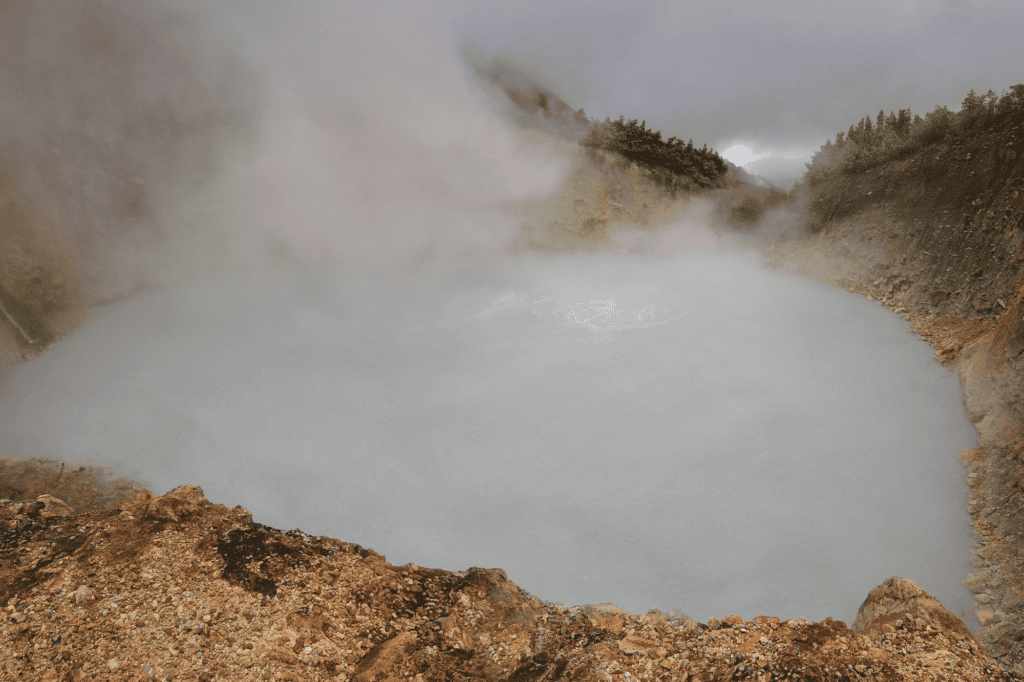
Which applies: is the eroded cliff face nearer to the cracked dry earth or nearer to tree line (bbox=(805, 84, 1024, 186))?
tree line (bbox=(805, 84, 1024, 186))

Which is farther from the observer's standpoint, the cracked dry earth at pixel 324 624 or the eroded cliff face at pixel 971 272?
the eroded cliff face at pixel 971 272

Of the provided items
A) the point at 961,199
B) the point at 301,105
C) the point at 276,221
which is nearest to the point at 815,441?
the point at 961,199

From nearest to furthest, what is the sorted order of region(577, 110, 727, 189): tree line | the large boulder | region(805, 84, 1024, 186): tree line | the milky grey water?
the large boulder, the milky grey water, region(805, 84, 1024, 186): tree line, region(577, 110, 727, 189): tree line

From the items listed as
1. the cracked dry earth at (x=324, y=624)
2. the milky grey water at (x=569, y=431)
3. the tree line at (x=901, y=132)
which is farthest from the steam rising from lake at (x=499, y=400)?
the tree line at (x=901, y=132)

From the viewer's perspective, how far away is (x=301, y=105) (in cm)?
1242

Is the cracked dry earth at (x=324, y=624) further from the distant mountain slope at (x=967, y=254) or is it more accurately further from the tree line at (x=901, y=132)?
the tree line at (x=901, y=132)

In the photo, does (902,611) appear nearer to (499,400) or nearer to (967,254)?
(499,400)

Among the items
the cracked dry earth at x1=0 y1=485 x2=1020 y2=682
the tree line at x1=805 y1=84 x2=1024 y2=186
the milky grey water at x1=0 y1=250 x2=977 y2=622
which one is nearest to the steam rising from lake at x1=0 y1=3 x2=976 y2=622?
the milky grey water at x1=0 y1=250 x2=977 y2=622

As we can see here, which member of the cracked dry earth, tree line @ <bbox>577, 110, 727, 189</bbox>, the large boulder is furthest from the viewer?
tree line @ <bbox>577, 110, 727, 189</bbox>

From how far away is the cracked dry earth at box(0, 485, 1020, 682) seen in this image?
275cm

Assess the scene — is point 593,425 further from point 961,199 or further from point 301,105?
point 301,105

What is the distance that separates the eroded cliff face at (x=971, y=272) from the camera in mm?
4934

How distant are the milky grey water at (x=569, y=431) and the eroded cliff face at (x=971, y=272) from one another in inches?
10.6

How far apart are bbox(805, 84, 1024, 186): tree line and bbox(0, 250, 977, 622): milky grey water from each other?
411 cm
